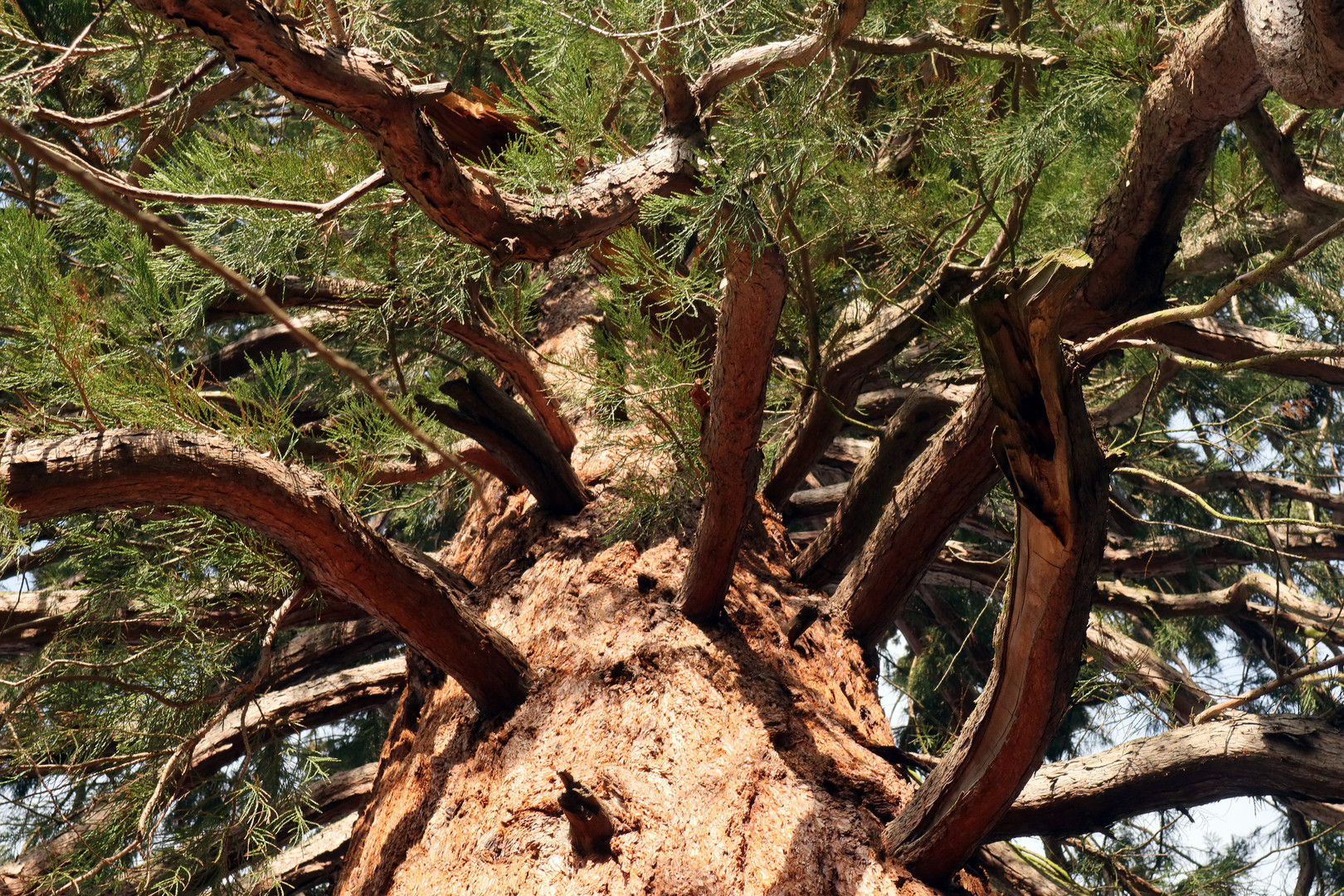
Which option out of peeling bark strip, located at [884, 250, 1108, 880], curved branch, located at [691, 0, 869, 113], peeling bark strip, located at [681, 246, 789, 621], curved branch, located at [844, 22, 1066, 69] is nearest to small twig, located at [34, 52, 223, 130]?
curved branch, located at [691, 0, 869, 113]

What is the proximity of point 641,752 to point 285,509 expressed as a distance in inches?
28.6

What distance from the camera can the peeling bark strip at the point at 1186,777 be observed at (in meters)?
1.83

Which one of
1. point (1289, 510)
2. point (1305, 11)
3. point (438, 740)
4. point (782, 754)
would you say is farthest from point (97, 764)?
point (1289, 510)

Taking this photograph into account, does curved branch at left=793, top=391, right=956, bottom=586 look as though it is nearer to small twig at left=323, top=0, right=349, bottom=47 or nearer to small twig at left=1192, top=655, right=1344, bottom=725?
small twig at left=1192, top=655, right=1344, bottom=725

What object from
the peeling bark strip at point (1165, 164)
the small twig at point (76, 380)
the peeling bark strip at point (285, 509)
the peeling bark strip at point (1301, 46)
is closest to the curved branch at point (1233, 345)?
the peeling bark strip at point (1165, 164)

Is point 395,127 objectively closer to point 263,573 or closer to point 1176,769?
point 263,573

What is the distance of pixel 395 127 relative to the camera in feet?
4.05

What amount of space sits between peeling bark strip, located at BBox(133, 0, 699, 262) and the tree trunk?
428mm

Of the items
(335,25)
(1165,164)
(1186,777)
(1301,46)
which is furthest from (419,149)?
(1186,777)

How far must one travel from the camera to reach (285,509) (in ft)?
5.06

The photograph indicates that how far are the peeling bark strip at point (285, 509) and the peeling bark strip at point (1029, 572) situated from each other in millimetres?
800

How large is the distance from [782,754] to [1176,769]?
31.3 inches

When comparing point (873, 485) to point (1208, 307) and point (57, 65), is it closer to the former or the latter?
point (1208, 307)

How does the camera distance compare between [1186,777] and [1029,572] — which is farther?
[1186,777]
